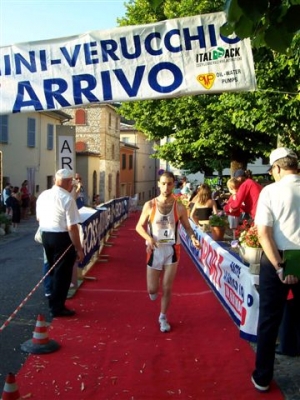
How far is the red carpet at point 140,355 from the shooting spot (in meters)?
3.93

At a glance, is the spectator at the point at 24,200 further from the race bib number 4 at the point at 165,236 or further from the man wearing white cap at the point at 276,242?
the man wearing white cap at the point at 276,242

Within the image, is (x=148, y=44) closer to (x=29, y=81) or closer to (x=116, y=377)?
(x=29, y=81)

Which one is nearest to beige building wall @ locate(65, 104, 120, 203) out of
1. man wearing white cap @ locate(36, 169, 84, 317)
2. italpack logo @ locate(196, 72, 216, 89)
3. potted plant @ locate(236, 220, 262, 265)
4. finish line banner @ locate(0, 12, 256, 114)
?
man wearing white cap @ locate(36, 169, 84, 317)

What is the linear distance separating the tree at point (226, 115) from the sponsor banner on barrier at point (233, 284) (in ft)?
12.5

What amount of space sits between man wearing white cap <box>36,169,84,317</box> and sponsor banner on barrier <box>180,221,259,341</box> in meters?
1.93

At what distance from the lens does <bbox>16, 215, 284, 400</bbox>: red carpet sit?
393cm

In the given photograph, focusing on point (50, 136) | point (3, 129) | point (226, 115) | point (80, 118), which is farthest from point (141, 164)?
point (226, 115)

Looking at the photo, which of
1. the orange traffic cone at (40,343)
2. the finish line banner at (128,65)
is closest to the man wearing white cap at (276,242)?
the finish line banner at (128,65)

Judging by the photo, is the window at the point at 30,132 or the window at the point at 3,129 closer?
the window at the point at 3,129

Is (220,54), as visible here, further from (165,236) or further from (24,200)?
(24,200)

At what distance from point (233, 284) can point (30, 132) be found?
79.0 ft

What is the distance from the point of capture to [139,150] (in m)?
60.1

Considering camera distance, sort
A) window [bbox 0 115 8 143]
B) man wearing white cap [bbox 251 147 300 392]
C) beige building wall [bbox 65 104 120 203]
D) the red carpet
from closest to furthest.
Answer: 1. man wearing white cap [bbox 251 147 300 392]
2. the red carpet
3. window [bbox 0 115 8 143]
4. beige building wall [bbox 65 104 120 203]

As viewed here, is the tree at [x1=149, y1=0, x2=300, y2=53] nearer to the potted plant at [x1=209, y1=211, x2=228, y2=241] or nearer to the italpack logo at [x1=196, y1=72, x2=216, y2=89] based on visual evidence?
the italpack logo at [x1=196, y1=72, x2=216, y2=89]
